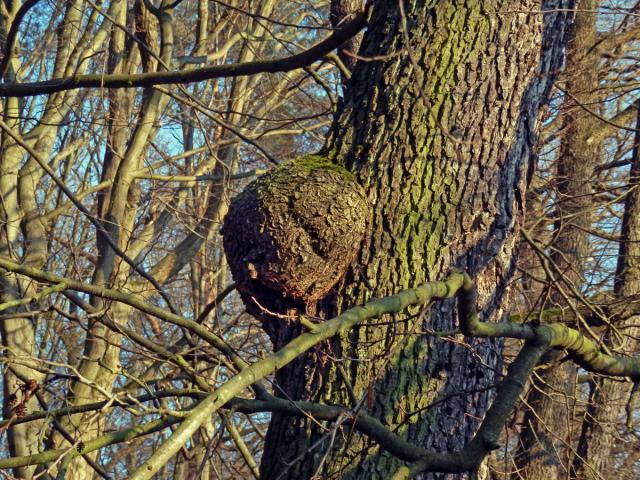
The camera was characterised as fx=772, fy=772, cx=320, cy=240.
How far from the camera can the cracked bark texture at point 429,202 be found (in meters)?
2.55

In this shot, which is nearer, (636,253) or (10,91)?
(10,91)

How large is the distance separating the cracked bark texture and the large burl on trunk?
0.26ft

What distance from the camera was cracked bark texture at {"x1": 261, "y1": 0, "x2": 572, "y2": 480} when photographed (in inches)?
100

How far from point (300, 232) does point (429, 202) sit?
454 millimetres

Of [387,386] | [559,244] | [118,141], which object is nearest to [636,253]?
[559,244]

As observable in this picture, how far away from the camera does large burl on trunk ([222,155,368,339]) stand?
259cm

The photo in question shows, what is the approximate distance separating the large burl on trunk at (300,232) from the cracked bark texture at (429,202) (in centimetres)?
8

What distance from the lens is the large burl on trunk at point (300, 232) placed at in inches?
102

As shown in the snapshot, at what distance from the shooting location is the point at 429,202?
8.67 ft

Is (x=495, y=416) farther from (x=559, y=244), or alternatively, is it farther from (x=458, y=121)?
(x=559, y=244)

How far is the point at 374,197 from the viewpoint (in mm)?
2666

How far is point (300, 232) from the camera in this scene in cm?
260

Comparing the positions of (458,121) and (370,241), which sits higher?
(458,121)

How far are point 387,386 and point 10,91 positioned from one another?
1849 mm
